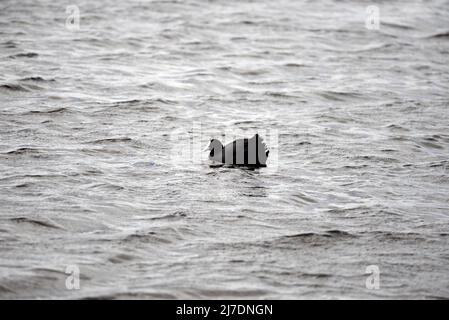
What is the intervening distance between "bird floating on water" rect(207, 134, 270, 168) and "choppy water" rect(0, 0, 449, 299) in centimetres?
20

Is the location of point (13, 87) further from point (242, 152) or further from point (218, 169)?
point (242, 152)

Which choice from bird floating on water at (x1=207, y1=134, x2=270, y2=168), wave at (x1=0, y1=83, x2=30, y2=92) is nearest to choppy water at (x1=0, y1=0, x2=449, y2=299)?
wave at (x1=0, y1=83, x2=30, y2=92)

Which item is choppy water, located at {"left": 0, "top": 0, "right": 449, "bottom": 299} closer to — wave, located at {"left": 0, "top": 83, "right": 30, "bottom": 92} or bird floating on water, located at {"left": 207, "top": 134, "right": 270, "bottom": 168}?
wave, located at {"left": 0, "top": 83, "right": 30, "bottom": 92}

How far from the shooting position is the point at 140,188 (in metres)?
8.38

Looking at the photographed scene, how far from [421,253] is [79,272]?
9.86 feet

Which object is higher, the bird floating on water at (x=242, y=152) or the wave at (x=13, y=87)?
the wave at (x=13, y=87)

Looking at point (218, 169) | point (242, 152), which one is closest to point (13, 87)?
point (218, 169)

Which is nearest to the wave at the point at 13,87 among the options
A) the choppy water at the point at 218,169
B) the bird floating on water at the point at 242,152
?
the choppy water at the point at 218,169

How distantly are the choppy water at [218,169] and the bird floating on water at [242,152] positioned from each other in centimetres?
20

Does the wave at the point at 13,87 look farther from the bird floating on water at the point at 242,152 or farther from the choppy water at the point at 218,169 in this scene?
the bird floating on water at the point at 242,152

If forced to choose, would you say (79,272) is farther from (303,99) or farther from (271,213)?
(303,99)

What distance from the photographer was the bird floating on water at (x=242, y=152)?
9117mm

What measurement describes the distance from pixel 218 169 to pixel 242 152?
352 millimetres

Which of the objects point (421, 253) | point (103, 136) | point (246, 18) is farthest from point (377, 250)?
point (246, 18)
